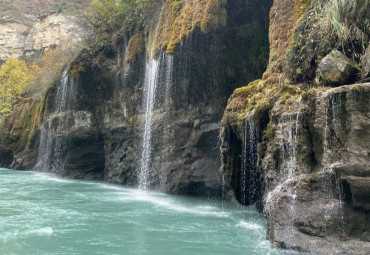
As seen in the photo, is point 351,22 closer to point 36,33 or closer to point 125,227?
point 125,227

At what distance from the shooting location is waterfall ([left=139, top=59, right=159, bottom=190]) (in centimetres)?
1880

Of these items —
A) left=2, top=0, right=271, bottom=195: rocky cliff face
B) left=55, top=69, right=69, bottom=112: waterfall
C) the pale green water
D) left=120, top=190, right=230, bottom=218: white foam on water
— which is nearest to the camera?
the pale green water

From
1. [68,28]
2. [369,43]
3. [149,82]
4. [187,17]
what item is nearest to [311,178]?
[369,43]

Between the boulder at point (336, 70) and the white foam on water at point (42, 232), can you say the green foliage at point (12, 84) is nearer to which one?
the white foam on water at point (42, 232)

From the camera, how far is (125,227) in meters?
9.62

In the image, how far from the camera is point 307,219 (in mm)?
7055

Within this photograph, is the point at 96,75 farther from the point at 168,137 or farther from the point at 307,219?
the point at 307,219

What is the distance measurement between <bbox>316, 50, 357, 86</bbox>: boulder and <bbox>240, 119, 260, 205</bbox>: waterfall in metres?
2.35

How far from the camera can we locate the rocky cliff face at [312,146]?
675 centimetres

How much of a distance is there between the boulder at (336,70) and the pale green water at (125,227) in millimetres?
3839

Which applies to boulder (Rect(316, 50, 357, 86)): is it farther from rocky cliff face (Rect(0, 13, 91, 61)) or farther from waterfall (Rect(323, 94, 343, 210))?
rocky cliff face (Rect(0, 13, 91, 61))

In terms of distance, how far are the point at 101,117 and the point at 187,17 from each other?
1083cm

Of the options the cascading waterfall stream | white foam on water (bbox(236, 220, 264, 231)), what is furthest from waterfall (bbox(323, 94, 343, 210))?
the cascading waterfall stream

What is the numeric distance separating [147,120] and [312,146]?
42.2 feet
